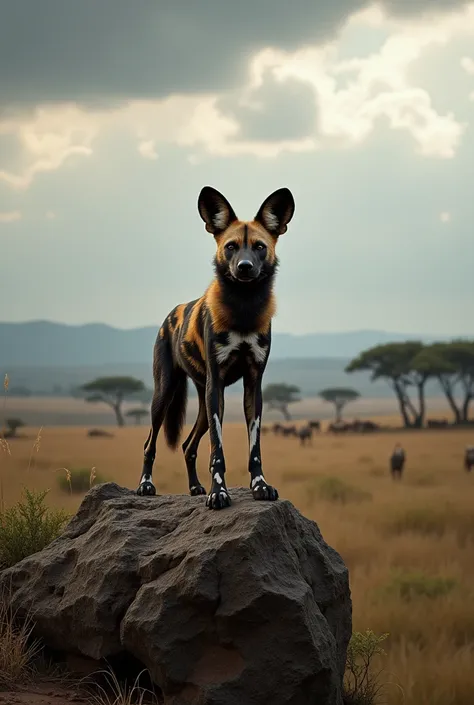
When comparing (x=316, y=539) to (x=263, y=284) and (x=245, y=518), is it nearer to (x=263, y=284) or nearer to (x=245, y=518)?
(x=245, y=518)

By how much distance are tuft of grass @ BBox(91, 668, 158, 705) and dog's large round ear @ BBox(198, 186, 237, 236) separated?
137 inches

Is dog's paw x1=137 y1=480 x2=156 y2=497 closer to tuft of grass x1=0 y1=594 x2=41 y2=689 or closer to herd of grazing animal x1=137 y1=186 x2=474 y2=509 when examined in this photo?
herd of grazing animal x1=137 y1=186 x2=474 y2=509

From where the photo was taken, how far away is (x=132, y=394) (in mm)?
55375

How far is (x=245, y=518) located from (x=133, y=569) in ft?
3.60

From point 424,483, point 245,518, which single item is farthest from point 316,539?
point 424,483

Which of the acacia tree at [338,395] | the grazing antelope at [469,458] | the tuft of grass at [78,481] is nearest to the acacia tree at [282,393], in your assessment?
the acacia tree at [338,395]

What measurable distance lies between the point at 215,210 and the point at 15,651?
3.93 m

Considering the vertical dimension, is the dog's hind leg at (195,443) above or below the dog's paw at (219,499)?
above

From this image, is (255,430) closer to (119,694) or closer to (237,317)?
(237,317)

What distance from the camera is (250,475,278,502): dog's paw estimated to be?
686 cm

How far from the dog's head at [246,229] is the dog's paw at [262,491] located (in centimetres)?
156

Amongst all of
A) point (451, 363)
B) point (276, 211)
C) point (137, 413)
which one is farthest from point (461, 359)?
point (276, 211)

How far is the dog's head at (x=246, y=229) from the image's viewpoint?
6.87 m

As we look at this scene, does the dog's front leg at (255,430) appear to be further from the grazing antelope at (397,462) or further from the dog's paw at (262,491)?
the grazing antelope at (397,462)
